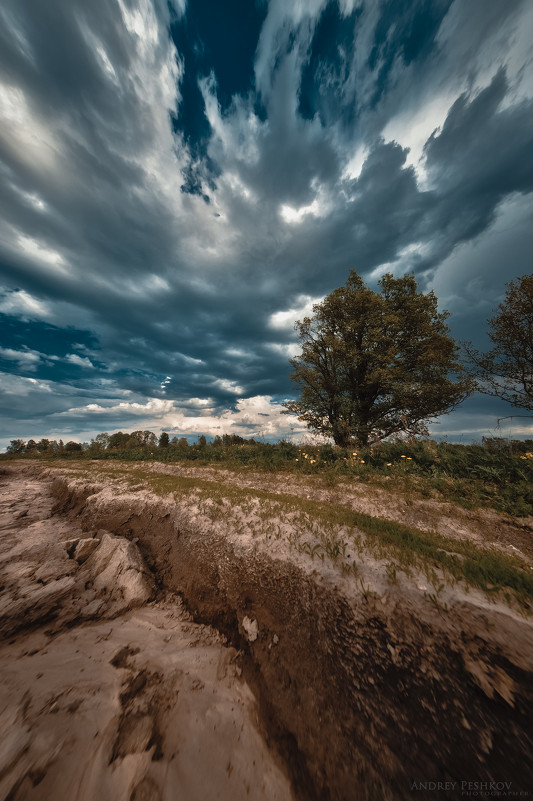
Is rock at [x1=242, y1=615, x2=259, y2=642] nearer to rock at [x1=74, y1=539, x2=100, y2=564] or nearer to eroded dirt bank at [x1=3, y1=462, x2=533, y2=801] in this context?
eroded dirt bank at [x1=3, y1=462, x2=533, y2=801]

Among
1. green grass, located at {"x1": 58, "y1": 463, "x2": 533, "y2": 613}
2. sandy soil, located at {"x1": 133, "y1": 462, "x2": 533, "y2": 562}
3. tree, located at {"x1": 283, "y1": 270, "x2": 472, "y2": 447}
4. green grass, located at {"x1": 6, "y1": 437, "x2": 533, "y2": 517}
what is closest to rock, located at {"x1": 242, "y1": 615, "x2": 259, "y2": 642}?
green grass, located at {"x1": 58, "y1": 463, "x2": 533, "y2": 613}

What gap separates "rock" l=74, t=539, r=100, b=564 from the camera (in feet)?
21.6

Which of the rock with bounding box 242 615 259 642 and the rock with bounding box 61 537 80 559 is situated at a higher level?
the rock with bounding box 61 537 80 559

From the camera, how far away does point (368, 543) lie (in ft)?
18.4

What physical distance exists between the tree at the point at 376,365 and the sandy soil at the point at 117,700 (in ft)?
50.1

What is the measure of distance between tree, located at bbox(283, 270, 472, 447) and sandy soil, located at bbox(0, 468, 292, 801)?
15.3 metres

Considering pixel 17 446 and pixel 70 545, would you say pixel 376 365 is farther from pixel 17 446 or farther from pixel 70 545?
pixel 17 446

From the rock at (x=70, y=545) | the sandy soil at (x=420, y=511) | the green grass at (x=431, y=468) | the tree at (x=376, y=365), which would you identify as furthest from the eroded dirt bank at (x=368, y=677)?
the tree at (x=376, y=365)

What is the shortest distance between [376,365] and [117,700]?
1911 centimetres

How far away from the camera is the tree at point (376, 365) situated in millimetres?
16938

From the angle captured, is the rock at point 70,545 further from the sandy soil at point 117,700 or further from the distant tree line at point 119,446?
the distant tree line at point 119,446

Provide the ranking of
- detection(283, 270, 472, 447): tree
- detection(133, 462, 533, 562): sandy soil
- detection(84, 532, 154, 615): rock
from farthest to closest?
detection(283, 270, 472, 447): tree, detection(133, 462, 533, 562): sandy soil, detection(84, 532, 154, 615): rock

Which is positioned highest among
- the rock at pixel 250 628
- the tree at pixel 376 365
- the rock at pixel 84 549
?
the tree at pixel 376 365

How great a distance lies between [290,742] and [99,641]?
3496mm
